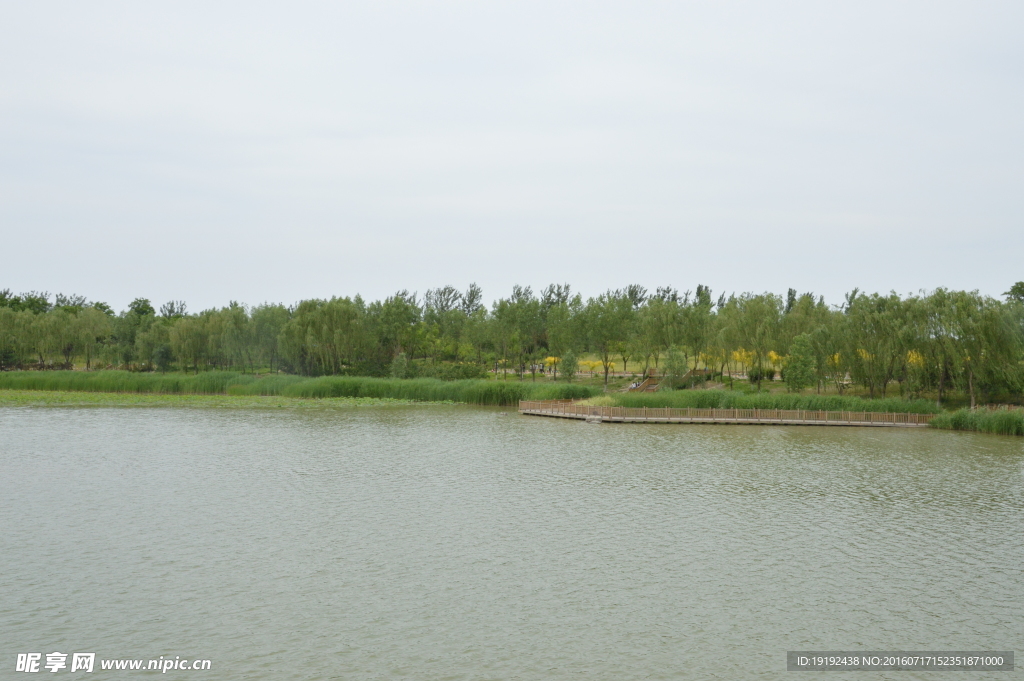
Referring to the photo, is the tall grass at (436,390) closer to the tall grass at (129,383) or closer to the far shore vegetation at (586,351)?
the far shore vegetation at (586,351)

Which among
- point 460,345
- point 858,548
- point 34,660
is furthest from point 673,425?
point 460,345

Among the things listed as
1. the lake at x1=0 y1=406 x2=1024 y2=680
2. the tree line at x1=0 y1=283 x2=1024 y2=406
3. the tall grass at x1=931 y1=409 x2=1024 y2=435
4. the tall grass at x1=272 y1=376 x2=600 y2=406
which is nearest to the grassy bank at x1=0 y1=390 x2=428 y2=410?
the tall grass at x1=272 y1=376 x2=600 y2=406

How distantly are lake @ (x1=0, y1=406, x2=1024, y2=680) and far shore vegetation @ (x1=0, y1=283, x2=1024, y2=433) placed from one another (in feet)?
64.2

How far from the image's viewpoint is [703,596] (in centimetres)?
1820

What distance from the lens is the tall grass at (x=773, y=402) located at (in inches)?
2240

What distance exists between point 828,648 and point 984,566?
8.16 meters

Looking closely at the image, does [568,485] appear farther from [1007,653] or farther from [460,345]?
[460,345]

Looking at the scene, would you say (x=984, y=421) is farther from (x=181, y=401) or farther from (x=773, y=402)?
(x=181, y=401)

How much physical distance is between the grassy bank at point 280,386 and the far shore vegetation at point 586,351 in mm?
148

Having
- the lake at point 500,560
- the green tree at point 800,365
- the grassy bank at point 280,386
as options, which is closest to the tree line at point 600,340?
the green tree at point 800,365

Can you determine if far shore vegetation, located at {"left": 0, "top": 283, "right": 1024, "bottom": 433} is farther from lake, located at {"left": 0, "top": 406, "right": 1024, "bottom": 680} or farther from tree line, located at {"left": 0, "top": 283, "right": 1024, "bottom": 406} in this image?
lake, located at {"left": 0, "top": 406, "right": 1024, "bottom": 680}

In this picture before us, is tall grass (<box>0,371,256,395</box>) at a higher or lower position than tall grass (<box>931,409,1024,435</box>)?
higher

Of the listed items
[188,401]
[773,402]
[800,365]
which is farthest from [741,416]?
[188,401]

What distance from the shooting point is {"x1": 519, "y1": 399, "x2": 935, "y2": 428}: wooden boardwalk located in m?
55.8
